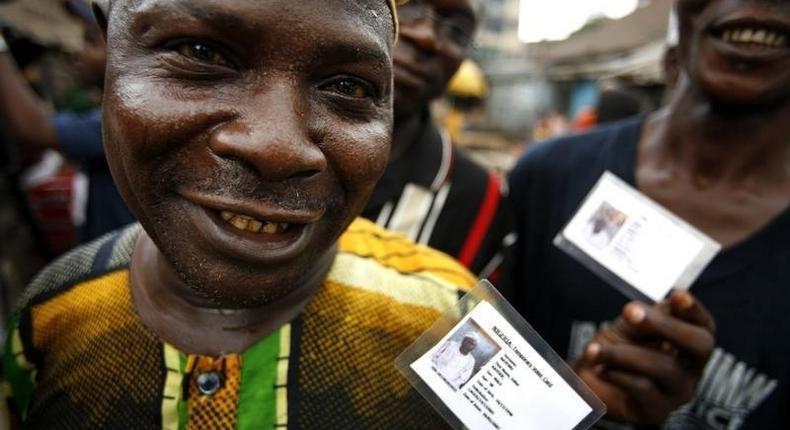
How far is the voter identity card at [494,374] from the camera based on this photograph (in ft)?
3.04

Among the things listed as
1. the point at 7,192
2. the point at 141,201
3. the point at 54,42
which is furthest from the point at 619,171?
the point at 54,42

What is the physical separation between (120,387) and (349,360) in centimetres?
46

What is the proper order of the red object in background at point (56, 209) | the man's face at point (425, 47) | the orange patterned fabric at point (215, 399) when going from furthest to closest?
the red object in background at point (56, 209) < the man's face at point (425, 47) < the orange patterned fabric at point (215, 399)

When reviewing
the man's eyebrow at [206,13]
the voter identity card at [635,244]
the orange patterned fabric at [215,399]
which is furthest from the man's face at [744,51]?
the orange patterned fabric at [215,399]

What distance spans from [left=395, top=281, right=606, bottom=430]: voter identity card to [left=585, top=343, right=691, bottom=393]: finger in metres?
0.40

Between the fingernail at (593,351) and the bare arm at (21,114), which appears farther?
the bare arm at (21,114)

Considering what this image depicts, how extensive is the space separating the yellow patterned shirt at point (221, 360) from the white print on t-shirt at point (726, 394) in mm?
845

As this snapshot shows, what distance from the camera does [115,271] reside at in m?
1.27

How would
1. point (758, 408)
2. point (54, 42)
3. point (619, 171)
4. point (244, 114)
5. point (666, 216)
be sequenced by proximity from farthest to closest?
1. point (54, 42)
2. point (619, 171)
3. point (758, 408)
4. point (666, 216)
5. point (244, 114)

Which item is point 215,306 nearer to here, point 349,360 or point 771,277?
point 349,360

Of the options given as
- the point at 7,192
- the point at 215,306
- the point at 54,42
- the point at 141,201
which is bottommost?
the point at 54,42

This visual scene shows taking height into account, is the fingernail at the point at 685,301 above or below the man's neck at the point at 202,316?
above

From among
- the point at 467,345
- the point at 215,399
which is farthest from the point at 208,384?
the point at 467,345

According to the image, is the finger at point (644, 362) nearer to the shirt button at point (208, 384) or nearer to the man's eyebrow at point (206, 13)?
the shirt button at point (208, 384)
